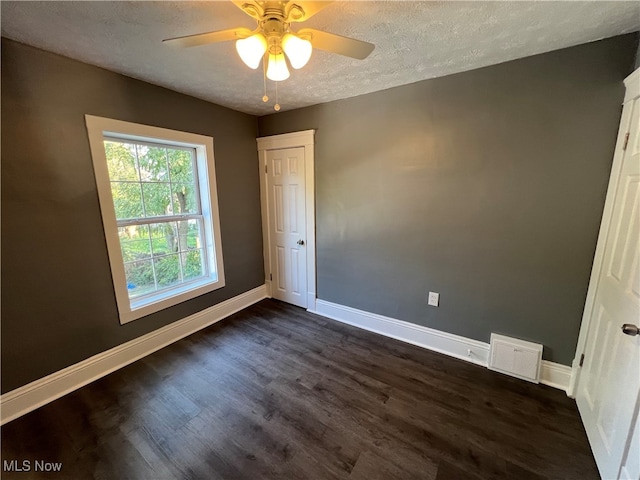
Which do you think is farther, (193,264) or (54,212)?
(193,264)

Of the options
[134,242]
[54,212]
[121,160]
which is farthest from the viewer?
[134,242]

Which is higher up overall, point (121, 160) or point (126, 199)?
point (121, 160)

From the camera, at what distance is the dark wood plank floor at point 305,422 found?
142 centimetres

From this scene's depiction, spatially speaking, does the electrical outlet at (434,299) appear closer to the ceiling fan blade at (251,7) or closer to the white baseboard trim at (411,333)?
the white baseboard trim at (411,333)

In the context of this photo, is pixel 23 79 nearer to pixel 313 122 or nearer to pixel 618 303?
pixel 313 122

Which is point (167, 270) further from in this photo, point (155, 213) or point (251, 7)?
point (251, 7)

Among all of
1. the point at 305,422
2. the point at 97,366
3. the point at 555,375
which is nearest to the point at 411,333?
the point at 555,375

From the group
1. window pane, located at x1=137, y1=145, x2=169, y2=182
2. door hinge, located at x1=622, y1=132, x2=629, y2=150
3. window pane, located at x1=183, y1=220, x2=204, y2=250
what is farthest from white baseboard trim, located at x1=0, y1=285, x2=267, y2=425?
door hinge, located at x1=622, y1=132, x2=629, y2=150

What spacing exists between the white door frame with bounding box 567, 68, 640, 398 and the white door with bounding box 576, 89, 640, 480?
1 centimetres

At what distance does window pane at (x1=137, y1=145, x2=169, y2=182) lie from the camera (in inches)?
92.7

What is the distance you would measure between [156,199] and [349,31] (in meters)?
2.17

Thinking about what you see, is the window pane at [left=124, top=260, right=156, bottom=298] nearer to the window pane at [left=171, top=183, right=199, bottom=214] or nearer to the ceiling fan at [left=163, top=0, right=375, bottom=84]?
the window pane at [left=171, top=183, right=199, bottom=214]

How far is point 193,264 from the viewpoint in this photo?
290 centimetres

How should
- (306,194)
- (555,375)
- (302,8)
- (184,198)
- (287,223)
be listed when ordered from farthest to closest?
1. (287,223)
2. (306,194)
3. (184,198)
4. (555,375)
5. (302,8)
